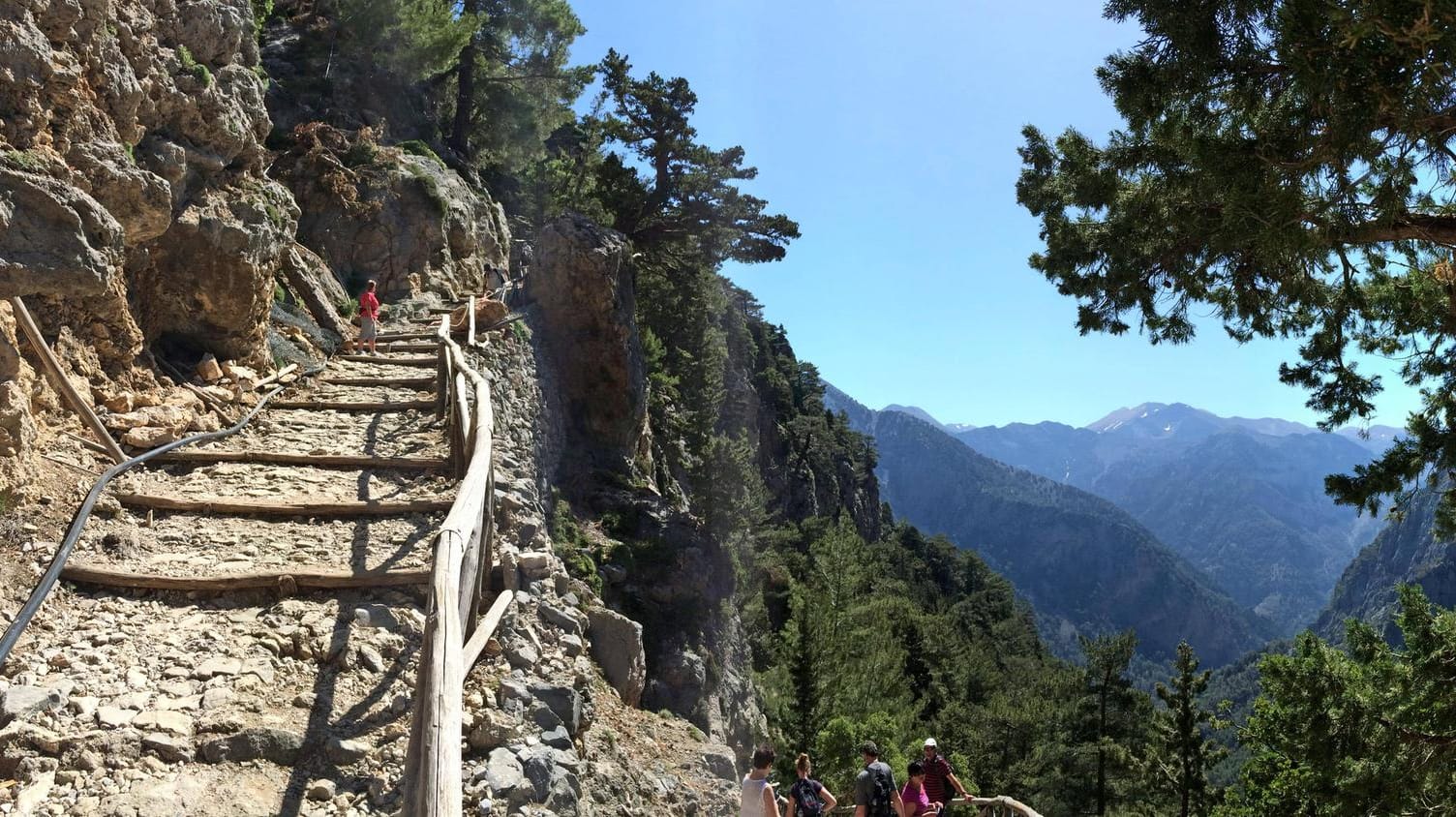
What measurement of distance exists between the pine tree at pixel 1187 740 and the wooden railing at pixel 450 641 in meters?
28.0

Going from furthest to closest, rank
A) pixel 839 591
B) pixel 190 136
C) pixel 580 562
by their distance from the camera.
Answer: pixel 839 591
pixel 580 562
pixel 190 136

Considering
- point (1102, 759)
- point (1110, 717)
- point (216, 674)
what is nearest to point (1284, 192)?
point (216, 674)

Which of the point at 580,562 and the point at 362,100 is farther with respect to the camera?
the point at 362,100

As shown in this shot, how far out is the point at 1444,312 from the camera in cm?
641

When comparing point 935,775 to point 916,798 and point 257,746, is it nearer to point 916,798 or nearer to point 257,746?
point 916,798

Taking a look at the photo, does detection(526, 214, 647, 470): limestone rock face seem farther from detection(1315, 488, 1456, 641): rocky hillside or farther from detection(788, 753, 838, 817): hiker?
detection(1315, 488, 1456, 641): rocky hillside

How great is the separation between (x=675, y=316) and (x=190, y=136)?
55.6ft

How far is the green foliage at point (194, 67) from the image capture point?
8.87m

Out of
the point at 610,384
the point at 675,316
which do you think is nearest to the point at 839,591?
the point at 675,316

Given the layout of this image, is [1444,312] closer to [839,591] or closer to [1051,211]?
[1051,211]

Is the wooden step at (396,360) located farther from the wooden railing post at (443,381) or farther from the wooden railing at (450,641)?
the wooden railing at (450,641)

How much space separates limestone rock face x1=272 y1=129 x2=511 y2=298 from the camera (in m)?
17.1

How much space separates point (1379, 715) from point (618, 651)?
7696mm

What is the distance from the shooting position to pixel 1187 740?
2752cm
